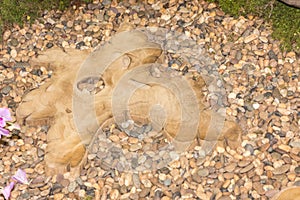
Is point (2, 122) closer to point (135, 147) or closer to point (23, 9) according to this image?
point (135, 147)

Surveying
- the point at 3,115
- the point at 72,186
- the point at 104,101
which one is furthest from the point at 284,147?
the point at 3,115

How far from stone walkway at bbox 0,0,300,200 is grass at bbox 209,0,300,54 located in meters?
0.06

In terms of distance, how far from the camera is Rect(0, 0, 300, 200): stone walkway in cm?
334

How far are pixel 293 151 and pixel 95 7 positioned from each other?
2035 millimetres

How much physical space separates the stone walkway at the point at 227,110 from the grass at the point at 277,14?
0.06m

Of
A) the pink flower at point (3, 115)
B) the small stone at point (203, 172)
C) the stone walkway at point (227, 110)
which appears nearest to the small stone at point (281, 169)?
the stone walkway at point (227, 110)

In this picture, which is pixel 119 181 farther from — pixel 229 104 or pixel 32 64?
pixel 32 64

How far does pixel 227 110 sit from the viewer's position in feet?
12.0

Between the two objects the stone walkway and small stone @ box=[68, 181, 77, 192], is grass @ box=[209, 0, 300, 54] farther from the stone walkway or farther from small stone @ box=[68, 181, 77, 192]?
small stone @ box=[68, 181, 77, 192]

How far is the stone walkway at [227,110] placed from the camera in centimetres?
334

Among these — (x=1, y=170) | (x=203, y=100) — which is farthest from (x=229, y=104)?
(x=1, y=170)

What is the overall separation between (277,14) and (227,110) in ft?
3.06

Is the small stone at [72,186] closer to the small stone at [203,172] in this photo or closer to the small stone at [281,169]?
the small stone at [203,172]

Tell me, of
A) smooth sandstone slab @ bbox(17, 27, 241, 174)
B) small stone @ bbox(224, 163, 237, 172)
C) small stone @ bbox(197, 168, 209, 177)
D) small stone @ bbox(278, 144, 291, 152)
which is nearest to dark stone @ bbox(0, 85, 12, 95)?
Answer: smooth sandstone slab @ bbox(17, 27, 241, 174)
